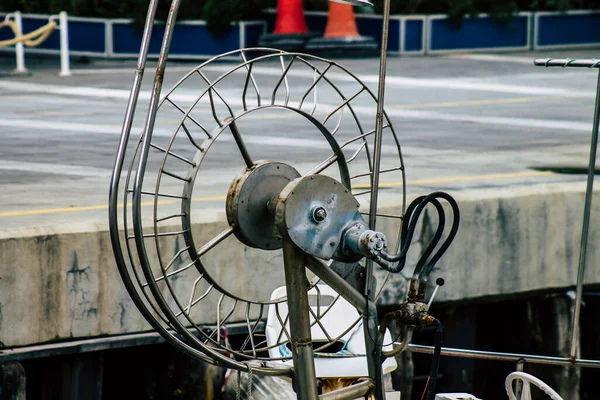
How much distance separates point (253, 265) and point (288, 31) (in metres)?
16.1

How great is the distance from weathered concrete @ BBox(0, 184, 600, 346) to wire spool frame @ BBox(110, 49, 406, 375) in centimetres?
7

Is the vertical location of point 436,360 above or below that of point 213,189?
above

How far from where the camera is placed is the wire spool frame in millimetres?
2922

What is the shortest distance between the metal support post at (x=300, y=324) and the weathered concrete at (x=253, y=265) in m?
2.34

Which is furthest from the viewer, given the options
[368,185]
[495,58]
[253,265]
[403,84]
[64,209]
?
[495,58]

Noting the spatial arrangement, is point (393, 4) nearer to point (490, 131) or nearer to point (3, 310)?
point (490, 131)

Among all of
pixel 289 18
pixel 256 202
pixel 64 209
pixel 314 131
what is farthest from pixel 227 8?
pixel 256 202

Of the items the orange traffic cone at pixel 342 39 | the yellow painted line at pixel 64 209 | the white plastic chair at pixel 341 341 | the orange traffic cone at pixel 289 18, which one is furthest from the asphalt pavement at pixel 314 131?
the orange traffic cone at pixel 289 18

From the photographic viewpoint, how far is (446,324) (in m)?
6.97

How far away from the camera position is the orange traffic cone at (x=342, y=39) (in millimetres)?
21156

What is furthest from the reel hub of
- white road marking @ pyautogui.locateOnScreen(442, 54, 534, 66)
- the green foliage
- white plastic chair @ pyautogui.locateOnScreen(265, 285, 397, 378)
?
the green foliage

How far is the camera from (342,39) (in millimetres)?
21141

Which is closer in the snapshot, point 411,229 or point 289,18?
point 411,229

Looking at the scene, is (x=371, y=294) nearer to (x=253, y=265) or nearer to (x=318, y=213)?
(x=318, y=213)
